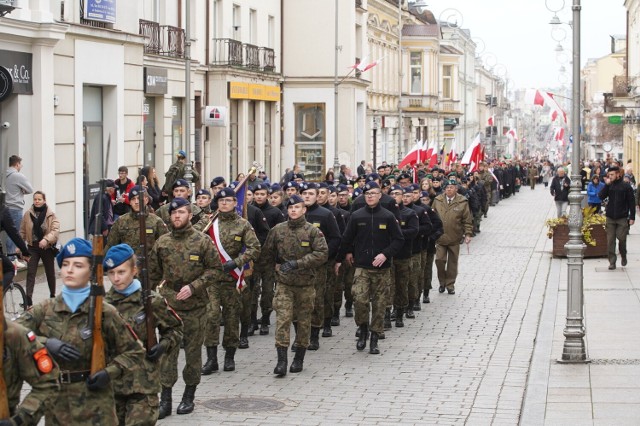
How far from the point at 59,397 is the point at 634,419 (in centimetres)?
534

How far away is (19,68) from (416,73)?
57274 millimetres

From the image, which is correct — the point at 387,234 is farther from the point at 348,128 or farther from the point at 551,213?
the point at 348,128

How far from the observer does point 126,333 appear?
7.09 metres

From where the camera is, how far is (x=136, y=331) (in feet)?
25.7

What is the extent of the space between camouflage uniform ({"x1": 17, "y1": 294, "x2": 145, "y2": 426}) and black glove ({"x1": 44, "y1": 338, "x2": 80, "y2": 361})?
0.29ft

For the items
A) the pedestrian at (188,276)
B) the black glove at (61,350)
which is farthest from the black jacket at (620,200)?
the black glove at (61,350)

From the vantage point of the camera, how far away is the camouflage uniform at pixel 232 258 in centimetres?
1238

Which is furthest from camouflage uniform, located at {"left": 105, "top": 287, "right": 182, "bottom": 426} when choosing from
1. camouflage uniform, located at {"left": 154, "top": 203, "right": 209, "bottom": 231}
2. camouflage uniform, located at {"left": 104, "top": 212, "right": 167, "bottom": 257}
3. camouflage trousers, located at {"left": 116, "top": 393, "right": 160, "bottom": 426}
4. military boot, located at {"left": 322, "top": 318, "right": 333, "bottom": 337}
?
military boot, located at {"left": 322, "top": 318, "right": 333, "bottom": 337}

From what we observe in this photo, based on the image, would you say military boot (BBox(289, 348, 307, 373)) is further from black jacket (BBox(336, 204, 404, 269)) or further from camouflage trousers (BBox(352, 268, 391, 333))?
black jacket (BBox(336, 204, 404, 269))

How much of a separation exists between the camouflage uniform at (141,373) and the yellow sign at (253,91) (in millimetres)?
30117

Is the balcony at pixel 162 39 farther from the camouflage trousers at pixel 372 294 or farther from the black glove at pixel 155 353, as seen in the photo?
the black glove at pixel 155 353

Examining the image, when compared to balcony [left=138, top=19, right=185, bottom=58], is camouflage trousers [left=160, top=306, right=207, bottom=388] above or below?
below

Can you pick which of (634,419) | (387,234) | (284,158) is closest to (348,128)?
(284,158)

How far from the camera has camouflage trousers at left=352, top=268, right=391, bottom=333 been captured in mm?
14094
